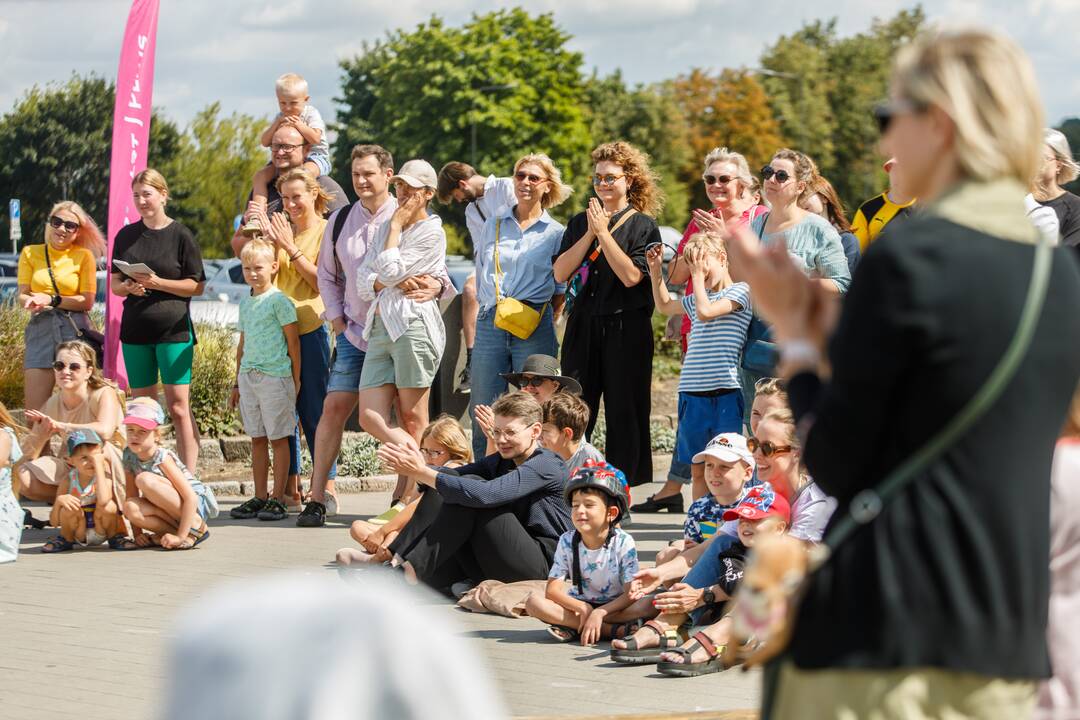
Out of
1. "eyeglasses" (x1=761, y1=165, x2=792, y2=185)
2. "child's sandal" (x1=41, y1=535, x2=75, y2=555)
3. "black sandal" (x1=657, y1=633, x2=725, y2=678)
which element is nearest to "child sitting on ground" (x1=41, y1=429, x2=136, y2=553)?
"child's sandal" (x1=41, y1=535, x2=75, y2=555)

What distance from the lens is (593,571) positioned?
6.53m

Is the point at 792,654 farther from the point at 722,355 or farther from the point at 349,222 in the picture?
the point at 349,222

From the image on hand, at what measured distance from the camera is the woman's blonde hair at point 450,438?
8.10 m

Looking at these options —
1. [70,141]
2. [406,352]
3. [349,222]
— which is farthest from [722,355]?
[70,141]

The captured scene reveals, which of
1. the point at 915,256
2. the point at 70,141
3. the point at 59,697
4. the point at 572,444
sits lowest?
the point at 59,697

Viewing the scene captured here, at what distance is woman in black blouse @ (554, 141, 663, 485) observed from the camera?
937cm

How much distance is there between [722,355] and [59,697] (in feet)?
14.5

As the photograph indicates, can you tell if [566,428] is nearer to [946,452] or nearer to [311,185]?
[311,185]

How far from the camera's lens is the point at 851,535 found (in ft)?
7.80

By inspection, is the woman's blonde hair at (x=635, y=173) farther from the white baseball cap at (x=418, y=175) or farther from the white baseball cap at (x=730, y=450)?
the white baseball cap at (x=730, y=450)

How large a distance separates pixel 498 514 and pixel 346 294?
2987 mm

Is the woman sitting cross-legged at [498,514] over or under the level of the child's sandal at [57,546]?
over

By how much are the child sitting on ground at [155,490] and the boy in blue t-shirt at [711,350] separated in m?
2.95

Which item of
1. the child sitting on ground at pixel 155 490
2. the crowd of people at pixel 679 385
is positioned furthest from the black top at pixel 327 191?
the child sitting on ground at pixel 155 490
